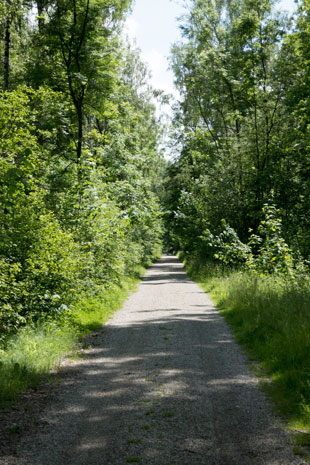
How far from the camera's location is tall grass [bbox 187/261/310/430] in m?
5.41

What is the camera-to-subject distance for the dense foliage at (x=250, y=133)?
607 inches

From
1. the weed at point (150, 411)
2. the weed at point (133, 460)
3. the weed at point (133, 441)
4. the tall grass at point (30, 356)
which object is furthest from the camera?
the tall grass at point (30, 356)

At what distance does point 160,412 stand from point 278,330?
3.93m

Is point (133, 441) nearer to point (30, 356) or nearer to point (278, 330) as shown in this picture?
point (30, 356)

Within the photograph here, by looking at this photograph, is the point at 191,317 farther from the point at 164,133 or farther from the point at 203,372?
the point at 164,133

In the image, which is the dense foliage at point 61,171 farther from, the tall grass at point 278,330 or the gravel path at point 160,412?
the tall grass at point 278,330

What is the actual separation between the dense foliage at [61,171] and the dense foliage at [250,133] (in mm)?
4012

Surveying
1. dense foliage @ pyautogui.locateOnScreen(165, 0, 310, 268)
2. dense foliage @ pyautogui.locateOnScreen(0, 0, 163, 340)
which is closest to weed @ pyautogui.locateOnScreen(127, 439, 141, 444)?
dense foliage @ pyautogui.locateOnScreen(0, 0, 163, 340)

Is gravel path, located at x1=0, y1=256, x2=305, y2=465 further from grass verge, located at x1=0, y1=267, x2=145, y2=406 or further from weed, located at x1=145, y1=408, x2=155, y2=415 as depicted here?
grass verge, located at x1=0, y1=267, x2=145, y2=406

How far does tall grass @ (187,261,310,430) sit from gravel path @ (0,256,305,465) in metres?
0.33

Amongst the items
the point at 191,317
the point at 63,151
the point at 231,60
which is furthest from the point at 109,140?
the point at 191,317

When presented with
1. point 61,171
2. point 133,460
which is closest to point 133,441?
point 133,460

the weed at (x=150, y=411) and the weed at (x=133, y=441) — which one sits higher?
the weed at (x=133, y=441)

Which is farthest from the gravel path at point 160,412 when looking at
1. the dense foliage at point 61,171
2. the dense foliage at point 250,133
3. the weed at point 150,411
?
the dense foliage at point 250,133
